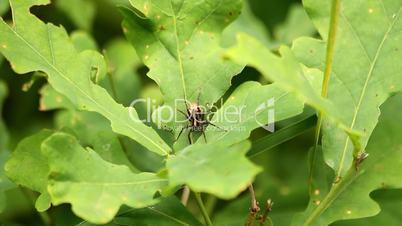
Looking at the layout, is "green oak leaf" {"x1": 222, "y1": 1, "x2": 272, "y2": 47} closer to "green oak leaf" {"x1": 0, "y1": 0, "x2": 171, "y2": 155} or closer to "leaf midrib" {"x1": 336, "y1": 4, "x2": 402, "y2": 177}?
"leaf midrib" {"x1": 336, "y1": 4, "x2": 402, "y2": 177}

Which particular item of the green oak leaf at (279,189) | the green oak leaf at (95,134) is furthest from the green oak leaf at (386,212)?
the green oak leaf at (95,134)

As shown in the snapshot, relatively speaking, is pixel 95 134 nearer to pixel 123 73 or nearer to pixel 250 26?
pixel 123 73

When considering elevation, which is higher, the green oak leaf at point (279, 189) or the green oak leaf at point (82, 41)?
the green oak leaf at point (82, 41)

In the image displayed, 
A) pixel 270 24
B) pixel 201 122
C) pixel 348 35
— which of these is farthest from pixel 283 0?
pixel 201 122

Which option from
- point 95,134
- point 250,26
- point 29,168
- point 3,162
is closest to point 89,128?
point 95,134

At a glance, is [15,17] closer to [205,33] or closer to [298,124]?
[205,33]

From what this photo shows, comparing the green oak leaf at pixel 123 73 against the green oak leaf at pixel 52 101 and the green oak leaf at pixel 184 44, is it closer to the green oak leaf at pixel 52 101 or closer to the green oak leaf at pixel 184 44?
the green oak leaf at pixel 52 101
